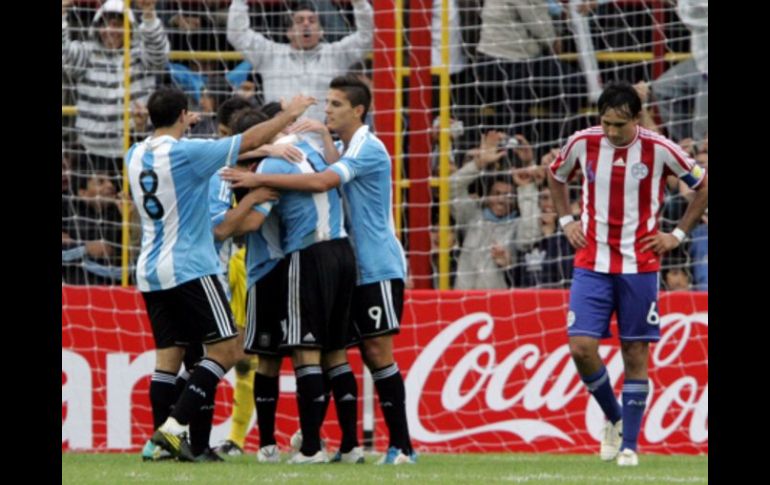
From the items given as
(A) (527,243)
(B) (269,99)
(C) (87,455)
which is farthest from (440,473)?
(B) (269,99)

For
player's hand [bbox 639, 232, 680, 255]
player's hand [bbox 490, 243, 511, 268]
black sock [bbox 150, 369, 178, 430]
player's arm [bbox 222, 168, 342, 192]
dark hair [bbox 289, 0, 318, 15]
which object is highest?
dark hair [bbox 289, 0, 318, 15]

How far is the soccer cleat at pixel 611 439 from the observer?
824 centimetres

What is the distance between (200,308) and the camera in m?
7.84

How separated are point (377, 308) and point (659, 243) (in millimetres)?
1578

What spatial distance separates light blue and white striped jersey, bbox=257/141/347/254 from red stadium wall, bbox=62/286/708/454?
87.5 inches

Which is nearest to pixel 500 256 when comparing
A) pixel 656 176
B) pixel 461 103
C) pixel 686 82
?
pixel 461 103

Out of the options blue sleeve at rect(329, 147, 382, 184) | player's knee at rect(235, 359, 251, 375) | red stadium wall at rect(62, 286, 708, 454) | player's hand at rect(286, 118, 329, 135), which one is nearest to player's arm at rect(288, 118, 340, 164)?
player's hand at rect(286, 118, 329, 135)

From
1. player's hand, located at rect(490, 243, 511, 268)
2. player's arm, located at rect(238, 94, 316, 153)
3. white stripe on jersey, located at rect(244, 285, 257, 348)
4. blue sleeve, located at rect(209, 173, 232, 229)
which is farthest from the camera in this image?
player's hand, located at rect(490, 243, 511, 268)

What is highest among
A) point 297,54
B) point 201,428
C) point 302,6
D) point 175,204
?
point 302,6

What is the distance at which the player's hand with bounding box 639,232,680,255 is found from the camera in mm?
7949

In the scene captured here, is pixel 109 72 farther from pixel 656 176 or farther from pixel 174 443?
pixel 656 176

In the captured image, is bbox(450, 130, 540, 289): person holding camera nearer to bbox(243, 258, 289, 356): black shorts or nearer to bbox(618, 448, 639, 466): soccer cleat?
bbox(243, 258, 289, 356): black shorts

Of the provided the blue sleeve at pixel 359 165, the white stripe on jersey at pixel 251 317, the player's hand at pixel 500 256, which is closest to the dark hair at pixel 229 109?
the blue sleeve at pixel 359 165
